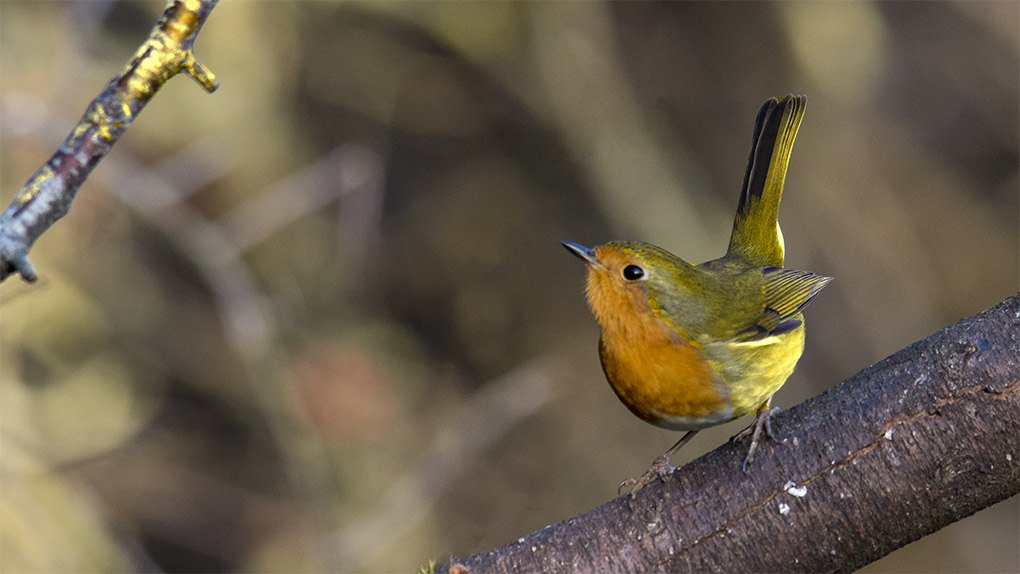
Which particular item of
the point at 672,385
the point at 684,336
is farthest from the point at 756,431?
the point at 684,336

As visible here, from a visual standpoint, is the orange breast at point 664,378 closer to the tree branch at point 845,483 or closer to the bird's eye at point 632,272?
the bird's eye at point 632,272

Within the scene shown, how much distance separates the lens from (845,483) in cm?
196

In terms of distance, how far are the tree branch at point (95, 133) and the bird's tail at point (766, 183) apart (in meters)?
2.74

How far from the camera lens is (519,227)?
21.4ft

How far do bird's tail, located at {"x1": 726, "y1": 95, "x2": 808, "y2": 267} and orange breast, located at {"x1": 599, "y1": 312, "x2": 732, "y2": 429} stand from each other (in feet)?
3.64

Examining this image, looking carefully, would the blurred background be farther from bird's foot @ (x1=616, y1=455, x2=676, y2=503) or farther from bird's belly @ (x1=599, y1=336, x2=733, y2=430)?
bird's foot @ (x1=616, y1=455, x2=676, y2=503)

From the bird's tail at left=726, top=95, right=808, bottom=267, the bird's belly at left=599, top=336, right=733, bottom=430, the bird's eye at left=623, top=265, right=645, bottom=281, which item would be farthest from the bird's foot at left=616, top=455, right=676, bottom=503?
the bird's tail at left=726, top=95, right=808, bottom=267

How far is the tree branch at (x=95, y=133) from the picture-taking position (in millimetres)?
1321

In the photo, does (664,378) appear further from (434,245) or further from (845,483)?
(434,245)

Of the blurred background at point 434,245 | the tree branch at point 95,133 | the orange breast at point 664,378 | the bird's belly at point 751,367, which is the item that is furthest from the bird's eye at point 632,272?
the blurred background at point 434,245

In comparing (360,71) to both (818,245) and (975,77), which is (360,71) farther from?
(975,77)

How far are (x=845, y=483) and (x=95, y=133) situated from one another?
1.76 m

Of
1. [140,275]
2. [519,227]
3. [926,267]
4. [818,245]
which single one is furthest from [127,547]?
[926,267]

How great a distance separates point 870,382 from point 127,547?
4.62 m
